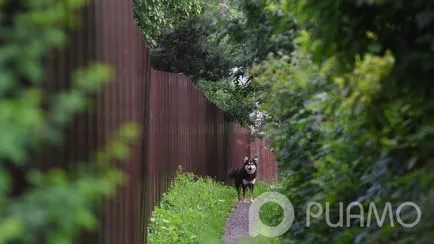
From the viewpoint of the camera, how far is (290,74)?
5.52 metres

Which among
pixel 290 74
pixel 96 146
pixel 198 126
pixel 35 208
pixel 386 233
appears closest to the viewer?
pixel 35 208

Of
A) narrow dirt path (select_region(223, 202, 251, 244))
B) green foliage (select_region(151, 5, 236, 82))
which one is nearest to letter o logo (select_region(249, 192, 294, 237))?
narrow dirt path (select_region(223, 202, 251, 244))

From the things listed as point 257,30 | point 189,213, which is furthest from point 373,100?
point 189,213

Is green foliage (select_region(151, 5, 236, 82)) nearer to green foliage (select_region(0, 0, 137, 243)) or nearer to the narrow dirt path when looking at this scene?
the narrow dirt path

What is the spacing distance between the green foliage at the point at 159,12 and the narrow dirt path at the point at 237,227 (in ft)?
19.0

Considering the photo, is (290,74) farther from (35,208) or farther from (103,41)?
(35,208)

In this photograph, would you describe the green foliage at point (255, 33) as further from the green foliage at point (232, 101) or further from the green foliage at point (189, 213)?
the green foliage at point (232, 101)

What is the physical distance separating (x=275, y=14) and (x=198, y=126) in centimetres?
1140

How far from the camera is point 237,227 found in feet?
42.1

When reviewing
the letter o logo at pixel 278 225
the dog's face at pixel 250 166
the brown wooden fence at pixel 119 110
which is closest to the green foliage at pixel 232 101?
the dog's face at pixel 250 166

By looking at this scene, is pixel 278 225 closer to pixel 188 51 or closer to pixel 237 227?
pixel 237 227

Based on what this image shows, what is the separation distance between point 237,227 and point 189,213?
124 cm

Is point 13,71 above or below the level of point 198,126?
below

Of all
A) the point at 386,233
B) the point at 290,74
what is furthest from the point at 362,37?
the point at 290,74
